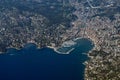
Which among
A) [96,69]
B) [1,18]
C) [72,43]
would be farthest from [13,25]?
[96,69]

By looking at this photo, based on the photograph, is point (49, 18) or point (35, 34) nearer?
point (35, 34)

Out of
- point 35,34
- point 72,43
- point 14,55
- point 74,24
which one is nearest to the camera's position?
point 14,55

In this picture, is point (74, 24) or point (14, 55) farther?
point (74, 24)

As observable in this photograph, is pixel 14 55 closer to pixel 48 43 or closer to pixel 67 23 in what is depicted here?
pixel 48 43

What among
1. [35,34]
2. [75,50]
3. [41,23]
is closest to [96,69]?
[75,50]

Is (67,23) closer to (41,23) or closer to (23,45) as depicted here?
(41,23)

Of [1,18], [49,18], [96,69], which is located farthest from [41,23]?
[96,69]

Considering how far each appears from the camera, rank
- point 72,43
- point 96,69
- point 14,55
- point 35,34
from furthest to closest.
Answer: point 35,34 → point 72,43 → point 14,55 → point 96,69

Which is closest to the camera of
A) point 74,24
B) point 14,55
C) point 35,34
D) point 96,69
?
point 96,69

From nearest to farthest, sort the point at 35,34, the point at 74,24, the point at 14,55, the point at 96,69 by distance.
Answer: the point at 96,69 → the point at 14,55 → the point at 35,34 → the point at 74,24
